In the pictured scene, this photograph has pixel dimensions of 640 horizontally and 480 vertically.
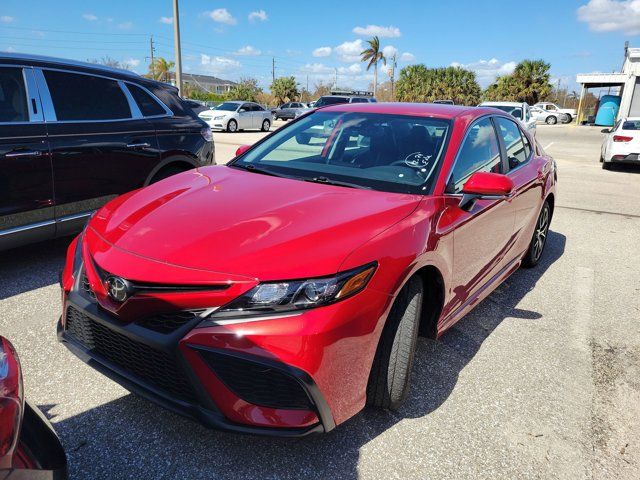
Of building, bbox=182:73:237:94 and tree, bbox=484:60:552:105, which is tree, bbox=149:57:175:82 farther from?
tree, bbox=484:60:552:105

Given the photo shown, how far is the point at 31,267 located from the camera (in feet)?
14.2

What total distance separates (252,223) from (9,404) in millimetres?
1247

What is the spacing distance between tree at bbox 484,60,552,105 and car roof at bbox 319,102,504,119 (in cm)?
5095

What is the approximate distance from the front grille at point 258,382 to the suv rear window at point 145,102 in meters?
3.71

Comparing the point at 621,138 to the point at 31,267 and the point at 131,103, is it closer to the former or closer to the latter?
the point at 131,103

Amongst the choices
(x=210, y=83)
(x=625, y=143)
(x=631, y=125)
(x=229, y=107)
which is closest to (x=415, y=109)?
(x=625, y=143)

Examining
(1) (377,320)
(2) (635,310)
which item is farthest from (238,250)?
(2) (635,310)

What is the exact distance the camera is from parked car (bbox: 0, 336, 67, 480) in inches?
44.9

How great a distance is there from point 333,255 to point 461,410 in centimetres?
126

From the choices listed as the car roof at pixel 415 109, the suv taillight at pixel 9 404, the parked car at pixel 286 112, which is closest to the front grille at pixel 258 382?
the suv taillight at pixel 9 404

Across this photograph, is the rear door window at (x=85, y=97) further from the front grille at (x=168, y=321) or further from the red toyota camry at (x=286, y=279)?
the front grille at (x=168, y=321)

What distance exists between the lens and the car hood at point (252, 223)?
1960mm

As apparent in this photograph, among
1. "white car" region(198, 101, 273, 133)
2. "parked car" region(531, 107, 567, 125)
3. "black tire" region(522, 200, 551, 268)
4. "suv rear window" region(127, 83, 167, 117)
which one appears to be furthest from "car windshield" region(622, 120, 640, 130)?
"parked car" region(531, 107, 567, 125)

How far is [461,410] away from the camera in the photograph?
2602 millimetres
